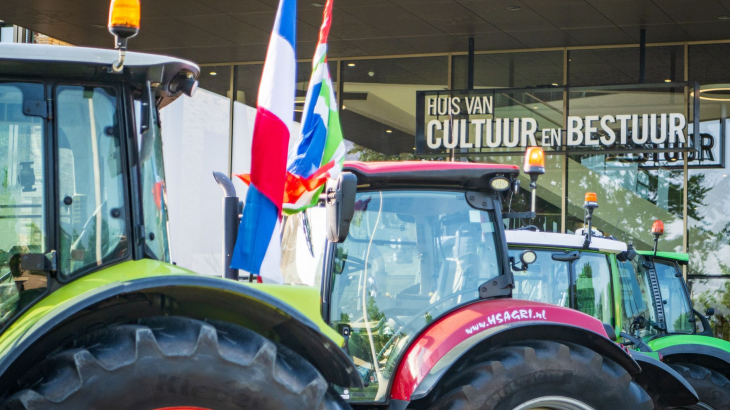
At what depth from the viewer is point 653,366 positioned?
5.57 m

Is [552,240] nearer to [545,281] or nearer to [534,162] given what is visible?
[545,281]

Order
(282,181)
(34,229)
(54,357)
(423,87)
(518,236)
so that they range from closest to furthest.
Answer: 1. (54,357)
2. (34,229)
3. (282,181)
4. (518,236)
5. (423,87)

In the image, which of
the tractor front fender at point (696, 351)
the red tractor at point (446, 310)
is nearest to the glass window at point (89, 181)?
the red tractor at point (446, 310)

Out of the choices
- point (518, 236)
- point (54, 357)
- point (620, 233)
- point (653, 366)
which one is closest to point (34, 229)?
point (54, 357)

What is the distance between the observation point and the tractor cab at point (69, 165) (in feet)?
10.0

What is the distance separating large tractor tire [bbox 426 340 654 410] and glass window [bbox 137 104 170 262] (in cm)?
184

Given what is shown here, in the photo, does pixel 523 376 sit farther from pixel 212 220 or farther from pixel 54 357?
pixel 212 220

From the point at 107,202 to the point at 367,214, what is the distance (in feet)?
6.86

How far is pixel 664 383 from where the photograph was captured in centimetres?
558

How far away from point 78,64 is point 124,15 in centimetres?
27

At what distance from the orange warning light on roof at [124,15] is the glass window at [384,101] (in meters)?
11.3

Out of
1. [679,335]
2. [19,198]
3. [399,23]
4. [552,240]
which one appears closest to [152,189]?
[19,198]

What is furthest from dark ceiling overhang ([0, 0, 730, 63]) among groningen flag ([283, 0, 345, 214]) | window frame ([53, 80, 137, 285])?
window frame ([53, 80, 137, 285])

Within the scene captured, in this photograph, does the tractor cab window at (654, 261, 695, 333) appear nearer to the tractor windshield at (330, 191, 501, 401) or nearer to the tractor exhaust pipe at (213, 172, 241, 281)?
the tractor windshield at (330, 191, 501, 401)
